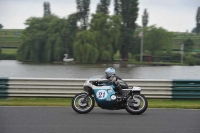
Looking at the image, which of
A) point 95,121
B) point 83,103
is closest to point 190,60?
point 83,103

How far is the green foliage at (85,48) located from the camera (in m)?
24.4

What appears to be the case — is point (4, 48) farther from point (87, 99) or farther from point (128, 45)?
point (87, 99)

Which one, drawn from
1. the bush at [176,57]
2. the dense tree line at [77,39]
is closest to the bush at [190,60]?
the bush at [176,57]

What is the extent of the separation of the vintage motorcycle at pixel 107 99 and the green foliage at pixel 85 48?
48.9 feet

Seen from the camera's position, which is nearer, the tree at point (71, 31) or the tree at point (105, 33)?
the tree at point (105, 33)

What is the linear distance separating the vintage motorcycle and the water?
19.9 feet

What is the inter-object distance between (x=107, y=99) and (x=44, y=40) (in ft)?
57.2

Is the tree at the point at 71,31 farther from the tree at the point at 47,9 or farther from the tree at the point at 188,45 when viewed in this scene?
the tree at the point at 188,45

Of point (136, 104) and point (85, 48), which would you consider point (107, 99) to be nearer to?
point (136, 104)

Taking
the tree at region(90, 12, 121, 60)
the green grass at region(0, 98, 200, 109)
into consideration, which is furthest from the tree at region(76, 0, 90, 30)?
the green grass at region(0, 98, 200, 109)

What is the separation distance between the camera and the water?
17.0 m

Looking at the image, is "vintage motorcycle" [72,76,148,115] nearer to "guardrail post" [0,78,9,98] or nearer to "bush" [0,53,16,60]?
"guardrail post" [0,78,9,98]

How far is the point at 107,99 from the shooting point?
29.8ft

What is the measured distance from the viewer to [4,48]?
21.3 meters
